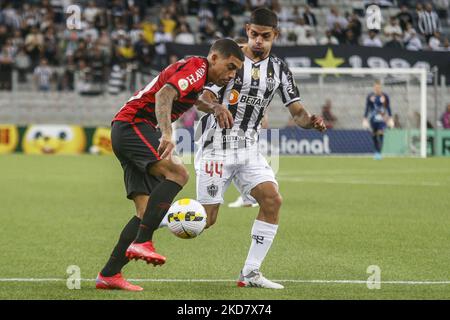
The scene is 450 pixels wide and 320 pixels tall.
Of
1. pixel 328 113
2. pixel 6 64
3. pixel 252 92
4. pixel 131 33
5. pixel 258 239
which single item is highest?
pixel 131 33

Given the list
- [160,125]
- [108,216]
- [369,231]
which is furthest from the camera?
[108,216]

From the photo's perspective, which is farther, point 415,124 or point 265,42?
point 415,124

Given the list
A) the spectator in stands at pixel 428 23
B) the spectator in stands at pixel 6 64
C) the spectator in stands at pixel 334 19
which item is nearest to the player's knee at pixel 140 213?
the spectator in stands at pixel 6 64

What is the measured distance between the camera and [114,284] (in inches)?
305

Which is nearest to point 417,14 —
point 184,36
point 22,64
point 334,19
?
point 334,19

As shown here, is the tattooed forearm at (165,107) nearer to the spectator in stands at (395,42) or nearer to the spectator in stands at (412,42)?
the spectator in stands at (395,42)

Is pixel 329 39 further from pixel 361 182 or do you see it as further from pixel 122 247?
pixel 122 247

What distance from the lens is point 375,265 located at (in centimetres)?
949

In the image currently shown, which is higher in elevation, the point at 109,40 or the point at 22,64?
the point at 109,40

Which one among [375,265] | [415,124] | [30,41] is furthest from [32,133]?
[375,265]

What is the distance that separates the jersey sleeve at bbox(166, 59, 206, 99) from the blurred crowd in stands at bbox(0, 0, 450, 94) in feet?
80.0

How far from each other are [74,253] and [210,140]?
2.47m

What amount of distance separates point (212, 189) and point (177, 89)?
1.40 m

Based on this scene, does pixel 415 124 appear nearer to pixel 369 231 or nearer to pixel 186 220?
pixel 369 231
